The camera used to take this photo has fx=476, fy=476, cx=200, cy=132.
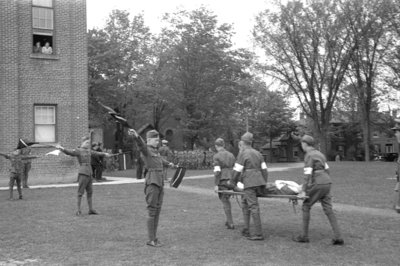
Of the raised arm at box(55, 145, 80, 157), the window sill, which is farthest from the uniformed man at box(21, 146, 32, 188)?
the window sill

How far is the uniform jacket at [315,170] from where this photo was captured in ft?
27.0

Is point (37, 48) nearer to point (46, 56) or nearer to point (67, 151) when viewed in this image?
point (46, 56)

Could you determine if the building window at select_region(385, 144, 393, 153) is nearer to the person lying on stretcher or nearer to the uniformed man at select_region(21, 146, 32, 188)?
the uniformed man at select_region(21, 146, 32, 188)

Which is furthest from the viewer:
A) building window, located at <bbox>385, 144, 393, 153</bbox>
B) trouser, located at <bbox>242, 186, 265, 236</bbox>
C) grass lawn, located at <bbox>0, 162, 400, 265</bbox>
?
building window, located at <bbox>385, 144, 393, 153</bbox>

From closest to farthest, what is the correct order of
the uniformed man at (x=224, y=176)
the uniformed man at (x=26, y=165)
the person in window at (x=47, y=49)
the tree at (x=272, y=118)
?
the uniformed man at (x=224, y=176), the uniformed man at (x=26, y=165), the person in window at (x=47, y=49), the tree at (x=272, y=118)

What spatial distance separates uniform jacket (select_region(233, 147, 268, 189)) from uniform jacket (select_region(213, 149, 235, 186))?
0.96m

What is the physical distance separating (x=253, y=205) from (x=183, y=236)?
4.78 ft

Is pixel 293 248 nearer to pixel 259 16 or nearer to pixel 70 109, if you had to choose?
pixel 70 109

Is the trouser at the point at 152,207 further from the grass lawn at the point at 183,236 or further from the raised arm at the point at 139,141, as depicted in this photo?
the raised arm at the point at 139,141

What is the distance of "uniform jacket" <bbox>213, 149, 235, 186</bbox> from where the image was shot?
9711 millimetres

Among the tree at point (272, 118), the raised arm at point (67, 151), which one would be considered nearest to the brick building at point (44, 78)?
the raised arm at point (67, 151)

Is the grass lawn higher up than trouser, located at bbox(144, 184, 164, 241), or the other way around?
trouser, located at bbox(144, 184, 164, 241)

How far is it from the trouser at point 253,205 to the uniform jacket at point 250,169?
0.38ft

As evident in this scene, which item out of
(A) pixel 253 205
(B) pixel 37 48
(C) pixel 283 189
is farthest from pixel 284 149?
(A) pixel 253 205
